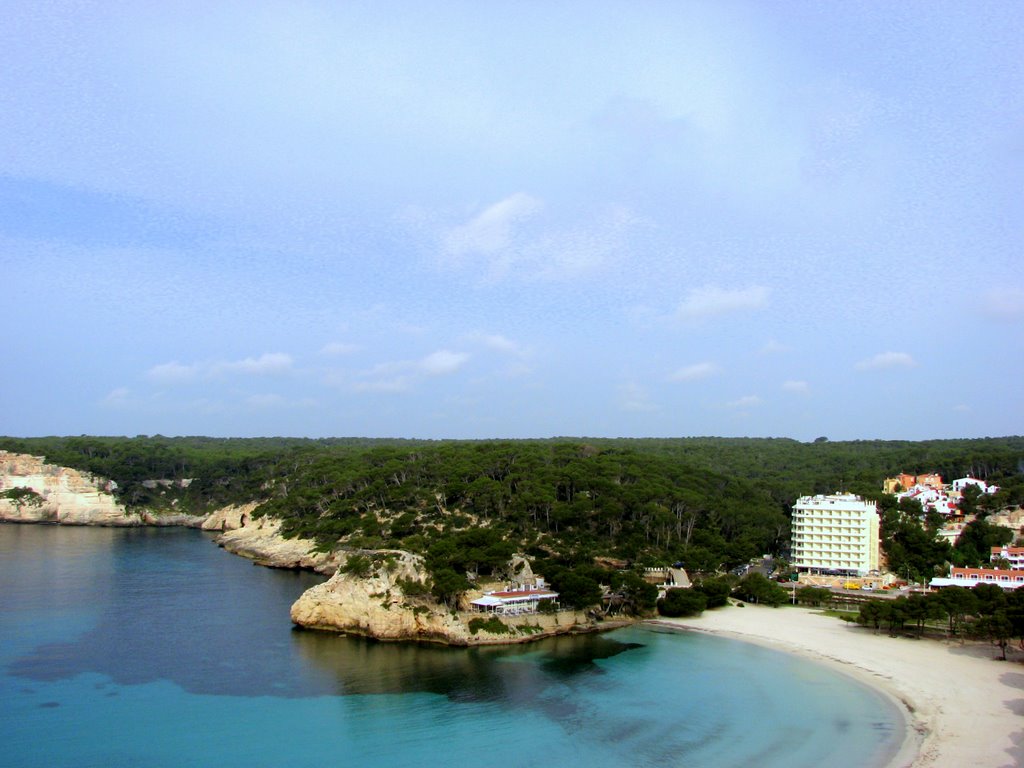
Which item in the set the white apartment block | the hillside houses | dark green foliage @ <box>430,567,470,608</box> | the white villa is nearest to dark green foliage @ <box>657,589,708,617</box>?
the white villa

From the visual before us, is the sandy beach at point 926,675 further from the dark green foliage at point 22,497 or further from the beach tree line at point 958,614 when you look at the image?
the dark green foliage at point 22,497

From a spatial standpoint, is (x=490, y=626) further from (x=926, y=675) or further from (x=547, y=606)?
(x=926, y=675)

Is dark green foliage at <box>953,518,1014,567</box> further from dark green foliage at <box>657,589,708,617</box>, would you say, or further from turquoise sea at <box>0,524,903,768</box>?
turquoise sea at <box>0,524,903,768</box>

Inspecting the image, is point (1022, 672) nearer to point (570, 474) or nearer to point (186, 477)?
point (570, 474)

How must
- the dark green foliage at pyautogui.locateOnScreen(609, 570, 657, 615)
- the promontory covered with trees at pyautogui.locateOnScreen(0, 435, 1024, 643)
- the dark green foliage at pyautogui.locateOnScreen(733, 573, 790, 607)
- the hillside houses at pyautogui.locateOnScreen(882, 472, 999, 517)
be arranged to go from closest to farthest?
the dark green foliage at pyautogui.locateOnScreen(609, 570, 657, 615)
the promontory covered with trees at pyautogui.locateOnScreen(0, 435, 1024, 643)
the dark green foliage at pyautogui.locateOnScreen(733, 573, 790, 607)
the hillside houses at pyautogui.locateOnScreen(882, 472, 999, 517)

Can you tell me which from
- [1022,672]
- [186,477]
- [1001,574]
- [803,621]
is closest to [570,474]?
[803,621]

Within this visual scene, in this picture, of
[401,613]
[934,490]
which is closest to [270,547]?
[401,613]

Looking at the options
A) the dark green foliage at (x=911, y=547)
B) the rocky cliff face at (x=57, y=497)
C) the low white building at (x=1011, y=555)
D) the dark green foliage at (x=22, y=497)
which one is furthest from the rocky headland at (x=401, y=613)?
the dark green foliage at (x=22, y=497)
